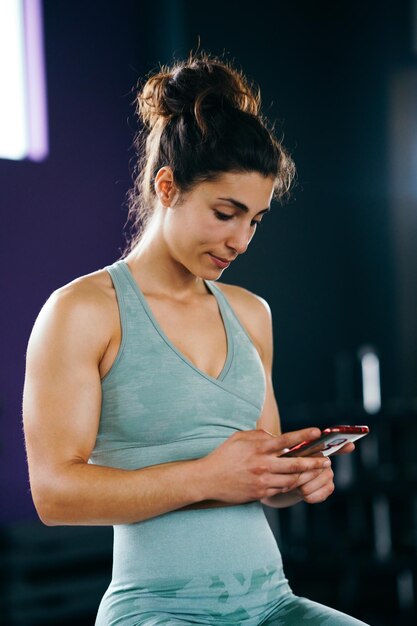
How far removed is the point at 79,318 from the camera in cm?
126

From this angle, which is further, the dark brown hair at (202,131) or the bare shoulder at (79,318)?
the dark brown hair at (202,131)

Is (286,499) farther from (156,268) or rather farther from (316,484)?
(156,268)

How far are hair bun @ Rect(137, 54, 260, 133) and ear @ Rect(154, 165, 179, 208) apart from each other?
0.11 metres

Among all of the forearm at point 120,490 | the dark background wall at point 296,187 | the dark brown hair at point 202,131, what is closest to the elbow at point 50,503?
the forearm at point 120,490

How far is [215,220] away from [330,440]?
42cm

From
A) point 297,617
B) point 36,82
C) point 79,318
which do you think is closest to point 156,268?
point 79,318

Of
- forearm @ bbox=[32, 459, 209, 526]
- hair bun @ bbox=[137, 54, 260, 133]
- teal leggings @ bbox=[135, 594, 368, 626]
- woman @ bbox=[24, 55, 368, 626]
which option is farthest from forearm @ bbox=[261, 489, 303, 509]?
hair bun @ bbox=[137, 54, 260, 133]

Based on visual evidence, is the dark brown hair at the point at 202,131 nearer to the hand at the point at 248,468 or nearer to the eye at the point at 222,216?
the eye at the point at 222,216

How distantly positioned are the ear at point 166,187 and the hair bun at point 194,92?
11cm

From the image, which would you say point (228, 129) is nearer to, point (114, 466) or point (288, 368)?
point (114, 466)

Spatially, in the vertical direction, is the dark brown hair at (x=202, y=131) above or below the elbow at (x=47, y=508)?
above

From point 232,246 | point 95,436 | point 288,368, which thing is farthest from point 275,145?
point 288,368

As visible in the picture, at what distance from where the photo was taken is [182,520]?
1.27 meters

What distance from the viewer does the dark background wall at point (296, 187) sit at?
144 inches
